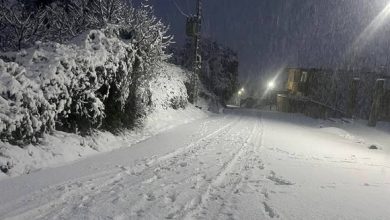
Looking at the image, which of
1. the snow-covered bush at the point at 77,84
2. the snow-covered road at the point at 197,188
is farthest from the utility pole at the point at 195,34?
the snow-covered road at the point at 197,188

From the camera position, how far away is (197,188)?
6.53 metres

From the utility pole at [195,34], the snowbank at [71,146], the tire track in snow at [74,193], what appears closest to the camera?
the tire track in snow at [74,193]

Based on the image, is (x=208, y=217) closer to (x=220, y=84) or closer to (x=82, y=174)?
(x=82, y=174)

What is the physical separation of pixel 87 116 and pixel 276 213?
→ 596 cm

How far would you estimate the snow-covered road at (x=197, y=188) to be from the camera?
5.21 metres

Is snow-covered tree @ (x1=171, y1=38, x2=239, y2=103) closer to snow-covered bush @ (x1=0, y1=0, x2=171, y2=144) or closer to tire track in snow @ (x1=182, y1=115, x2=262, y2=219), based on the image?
snow-covered bush @ (x1=0, y1=0, x2=171, y2=144)

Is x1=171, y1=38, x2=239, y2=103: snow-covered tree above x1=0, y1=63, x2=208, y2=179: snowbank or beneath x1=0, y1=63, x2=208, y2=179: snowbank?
above

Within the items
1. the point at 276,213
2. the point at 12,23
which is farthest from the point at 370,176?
the point at 12,23

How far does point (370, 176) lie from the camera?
360 inches

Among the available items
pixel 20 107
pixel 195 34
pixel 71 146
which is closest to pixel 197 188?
pixel 71 146

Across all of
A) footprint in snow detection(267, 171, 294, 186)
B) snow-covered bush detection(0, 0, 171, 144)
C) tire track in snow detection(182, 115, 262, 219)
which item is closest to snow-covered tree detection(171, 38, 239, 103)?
snow-covered bush detection(0, 0, 171, 144)

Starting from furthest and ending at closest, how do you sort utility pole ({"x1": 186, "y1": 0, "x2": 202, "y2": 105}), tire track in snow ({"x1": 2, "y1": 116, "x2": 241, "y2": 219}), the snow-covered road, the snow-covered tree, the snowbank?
the snow-covered tree < utility pole ({"x1": 186, "y1": 0, "x2": 202, "y2": 105}) < the snowbank < the snow-covered road < tire track in snow ({"x1": 2, "y1": 116, "x2": 241, "y2": 219})

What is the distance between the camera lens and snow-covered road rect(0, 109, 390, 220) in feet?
17.1

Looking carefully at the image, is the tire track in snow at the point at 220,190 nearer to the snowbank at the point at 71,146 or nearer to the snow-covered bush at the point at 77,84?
the snowbank at the point at 71,146
